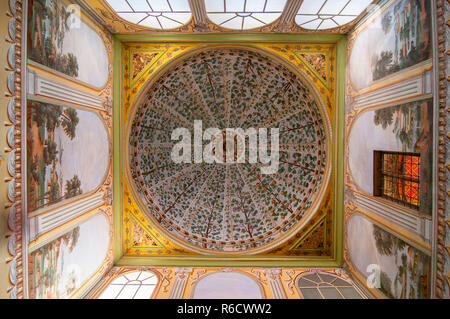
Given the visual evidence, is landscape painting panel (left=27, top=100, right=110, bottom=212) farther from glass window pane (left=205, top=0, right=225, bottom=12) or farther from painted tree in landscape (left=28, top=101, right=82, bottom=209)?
glass window pane (left=205, top=0, right=225, bottom=12)

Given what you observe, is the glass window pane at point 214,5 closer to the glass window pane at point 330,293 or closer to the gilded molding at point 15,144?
the gilded molding at point 15,144

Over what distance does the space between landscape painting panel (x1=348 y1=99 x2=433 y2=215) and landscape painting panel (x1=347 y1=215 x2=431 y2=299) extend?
0.97 meters

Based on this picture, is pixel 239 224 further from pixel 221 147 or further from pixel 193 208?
pixel 221 147

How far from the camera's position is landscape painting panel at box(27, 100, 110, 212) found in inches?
194

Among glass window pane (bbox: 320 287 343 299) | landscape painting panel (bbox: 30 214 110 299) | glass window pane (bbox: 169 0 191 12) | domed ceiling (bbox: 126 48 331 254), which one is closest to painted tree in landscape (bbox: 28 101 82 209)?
landscape painting panel (bbox: 30 214 110 299)

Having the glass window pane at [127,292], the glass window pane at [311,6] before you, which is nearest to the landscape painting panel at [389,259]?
the glass window pane at [311,6]

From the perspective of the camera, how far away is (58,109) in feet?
18.2

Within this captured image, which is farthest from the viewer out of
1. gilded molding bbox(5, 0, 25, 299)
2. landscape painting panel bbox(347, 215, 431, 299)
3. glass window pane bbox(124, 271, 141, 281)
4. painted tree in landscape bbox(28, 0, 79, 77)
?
Answer: glass window pane bbox(124, 271, 141, 281)

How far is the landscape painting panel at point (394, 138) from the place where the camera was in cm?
480

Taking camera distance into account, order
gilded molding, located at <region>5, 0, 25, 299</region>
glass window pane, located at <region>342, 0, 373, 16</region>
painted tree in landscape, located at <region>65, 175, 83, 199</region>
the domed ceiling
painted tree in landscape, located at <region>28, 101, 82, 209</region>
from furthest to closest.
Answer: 1. the domed ceiling
2. glass window pane, located at <region>342, 0, 373, 16</region>
3. painted tree in landscape, located at <region>65, 175, 83, 199</region>
4. painted tree in landscape, located at <region>28, 101, 82, 209</region>
5. gilded molding, located at <region>5, 0, 25, 299</region>

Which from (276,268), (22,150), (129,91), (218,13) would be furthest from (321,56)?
(22,150)

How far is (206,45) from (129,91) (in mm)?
2807

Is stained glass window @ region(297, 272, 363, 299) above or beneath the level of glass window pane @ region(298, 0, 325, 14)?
beneath

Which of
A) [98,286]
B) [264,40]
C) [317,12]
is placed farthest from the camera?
[264,40]
